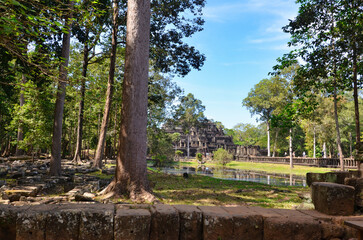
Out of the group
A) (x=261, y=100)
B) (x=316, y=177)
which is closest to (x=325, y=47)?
(x=316, y=177)

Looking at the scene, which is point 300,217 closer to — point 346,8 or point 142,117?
point 142,117

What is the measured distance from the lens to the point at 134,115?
635cm

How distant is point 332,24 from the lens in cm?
1301

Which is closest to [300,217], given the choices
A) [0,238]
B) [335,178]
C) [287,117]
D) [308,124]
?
[335,178]

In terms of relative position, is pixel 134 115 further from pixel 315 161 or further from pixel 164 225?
pixel 315 161

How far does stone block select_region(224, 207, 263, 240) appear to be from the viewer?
10.8 ft

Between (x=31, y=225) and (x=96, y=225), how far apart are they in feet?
2.36

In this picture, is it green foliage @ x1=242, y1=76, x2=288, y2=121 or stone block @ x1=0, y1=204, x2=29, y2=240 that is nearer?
stone block @ x1=0, y1=204, x2=29, y2=240

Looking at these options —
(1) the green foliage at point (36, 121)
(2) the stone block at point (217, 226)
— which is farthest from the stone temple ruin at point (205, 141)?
(2) the stone block at point (217, 226)

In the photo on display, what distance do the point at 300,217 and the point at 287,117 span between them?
9275mm

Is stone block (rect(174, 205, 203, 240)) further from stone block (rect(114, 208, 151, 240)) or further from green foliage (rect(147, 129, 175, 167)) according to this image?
green foliage (rect(147, 129, 175, 167))

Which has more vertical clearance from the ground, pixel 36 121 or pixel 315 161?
pixel 36 121

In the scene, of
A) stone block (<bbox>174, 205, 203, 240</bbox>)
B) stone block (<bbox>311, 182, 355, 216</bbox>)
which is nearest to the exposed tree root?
stone block (<bbox>174, 205, 203, 240</bbox>)

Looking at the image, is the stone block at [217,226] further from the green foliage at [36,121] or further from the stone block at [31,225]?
the green foliage at [36,121]
